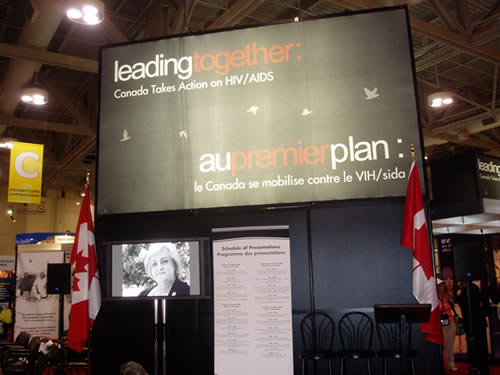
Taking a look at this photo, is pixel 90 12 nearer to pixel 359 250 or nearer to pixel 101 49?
pixel 101 49

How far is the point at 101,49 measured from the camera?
516 cm

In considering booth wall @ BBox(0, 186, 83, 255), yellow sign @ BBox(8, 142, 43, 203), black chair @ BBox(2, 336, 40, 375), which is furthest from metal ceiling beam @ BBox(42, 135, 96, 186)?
black chair @ BBox(2, 336, 40, 375)

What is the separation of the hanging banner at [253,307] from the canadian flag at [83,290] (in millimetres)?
1190

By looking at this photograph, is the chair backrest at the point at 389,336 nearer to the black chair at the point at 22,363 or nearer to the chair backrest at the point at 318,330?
the chair backrest at the point at 318,330

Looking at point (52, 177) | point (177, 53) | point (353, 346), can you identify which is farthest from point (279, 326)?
point (52, 177)

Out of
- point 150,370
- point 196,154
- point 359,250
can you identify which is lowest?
point 150,370

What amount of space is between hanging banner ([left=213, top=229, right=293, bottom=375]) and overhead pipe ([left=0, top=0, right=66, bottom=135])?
402cm

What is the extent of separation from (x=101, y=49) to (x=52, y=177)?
11.5 m

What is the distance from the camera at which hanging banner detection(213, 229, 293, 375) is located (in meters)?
4.23

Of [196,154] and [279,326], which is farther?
[196,154]

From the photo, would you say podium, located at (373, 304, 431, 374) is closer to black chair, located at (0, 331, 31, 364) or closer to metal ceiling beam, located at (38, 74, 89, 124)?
black chair, located at (0, 331, 31, 364)

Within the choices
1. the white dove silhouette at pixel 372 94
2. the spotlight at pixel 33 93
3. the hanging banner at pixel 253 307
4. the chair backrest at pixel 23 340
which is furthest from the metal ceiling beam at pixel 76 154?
the white dove silhouette at pixel 372 94

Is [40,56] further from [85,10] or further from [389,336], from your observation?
[389,336]

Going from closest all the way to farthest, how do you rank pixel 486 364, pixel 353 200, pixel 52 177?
pixel 353 200 < pixel 486 364 < pixel 52 177
